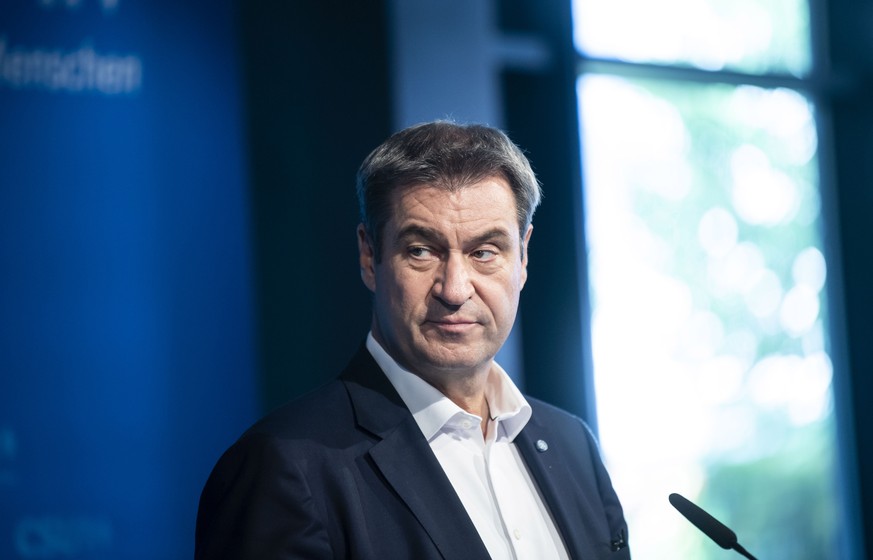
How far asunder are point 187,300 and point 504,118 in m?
1.50

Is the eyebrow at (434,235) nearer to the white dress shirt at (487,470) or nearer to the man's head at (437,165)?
the man's head at (437,165)

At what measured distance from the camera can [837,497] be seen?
462 cm

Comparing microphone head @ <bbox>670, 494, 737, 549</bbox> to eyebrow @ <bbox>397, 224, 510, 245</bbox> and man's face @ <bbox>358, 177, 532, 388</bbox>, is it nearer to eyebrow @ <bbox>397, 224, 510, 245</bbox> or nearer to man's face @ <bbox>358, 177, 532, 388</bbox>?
man's face @ <bbox>358, 177, 532, 388</bbox>

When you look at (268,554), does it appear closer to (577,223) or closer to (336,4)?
(336,4)

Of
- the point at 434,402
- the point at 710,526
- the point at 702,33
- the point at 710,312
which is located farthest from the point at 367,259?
the point at 702,33

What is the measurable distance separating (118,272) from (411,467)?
1.50 m

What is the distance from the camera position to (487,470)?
174cm

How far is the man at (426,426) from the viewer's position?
1.51m

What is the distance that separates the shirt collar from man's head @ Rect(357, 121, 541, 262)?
201mm

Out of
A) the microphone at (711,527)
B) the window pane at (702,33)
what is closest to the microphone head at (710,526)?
the microphone at (711,527)

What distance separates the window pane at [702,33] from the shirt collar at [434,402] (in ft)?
8.09

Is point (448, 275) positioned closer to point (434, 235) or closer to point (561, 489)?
point (434, 235)

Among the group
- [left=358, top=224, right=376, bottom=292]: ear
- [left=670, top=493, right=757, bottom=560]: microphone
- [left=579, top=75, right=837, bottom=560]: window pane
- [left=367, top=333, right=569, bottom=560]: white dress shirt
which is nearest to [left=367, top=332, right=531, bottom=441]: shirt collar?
[left=367, top=333, right=569, bottom=560]: white dress shirt

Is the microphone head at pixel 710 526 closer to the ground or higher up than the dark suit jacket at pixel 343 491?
closer to the ground
